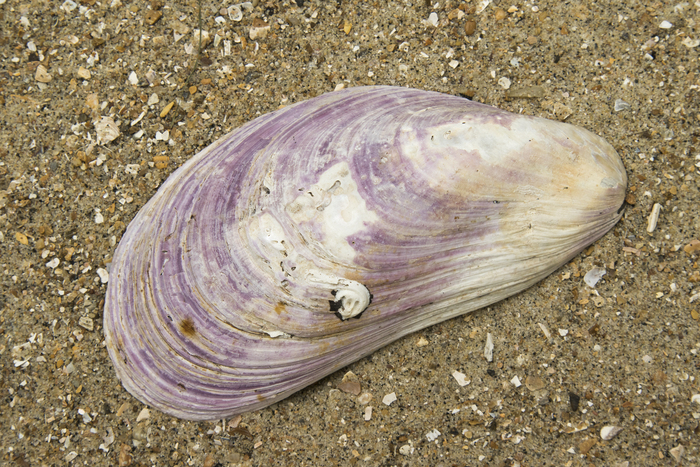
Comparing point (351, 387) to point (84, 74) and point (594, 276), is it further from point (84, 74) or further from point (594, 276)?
point (84, 74)

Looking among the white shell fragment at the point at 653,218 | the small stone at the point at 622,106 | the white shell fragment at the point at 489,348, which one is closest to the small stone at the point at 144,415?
the white shell fragment at the point at 489,348

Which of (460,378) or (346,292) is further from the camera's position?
(460,378)

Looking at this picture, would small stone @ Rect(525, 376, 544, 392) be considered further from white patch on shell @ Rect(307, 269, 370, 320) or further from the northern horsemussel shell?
white patch on shell @ Rect(307, 269, 370, 320)

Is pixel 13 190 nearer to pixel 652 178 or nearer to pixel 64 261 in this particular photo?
pixel 64 261

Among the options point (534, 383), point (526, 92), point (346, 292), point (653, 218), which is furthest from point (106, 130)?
point (653, 218)

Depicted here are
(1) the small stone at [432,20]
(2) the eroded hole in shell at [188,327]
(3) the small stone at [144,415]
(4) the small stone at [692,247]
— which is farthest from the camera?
(1) the small stone at [432,20]

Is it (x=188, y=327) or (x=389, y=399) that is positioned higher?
(x=188, y=327)

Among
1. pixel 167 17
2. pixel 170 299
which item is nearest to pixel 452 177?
pixel 170 299

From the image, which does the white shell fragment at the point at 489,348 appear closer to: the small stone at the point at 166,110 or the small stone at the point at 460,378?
the small stone at the point at 460,378

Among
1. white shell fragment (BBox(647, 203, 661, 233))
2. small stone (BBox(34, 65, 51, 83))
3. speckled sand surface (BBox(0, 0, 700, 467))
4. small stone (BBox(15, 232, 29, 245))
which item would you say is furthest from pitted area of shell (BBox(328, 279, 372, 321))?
small stone (BBox(34, 65, 51, 83))
